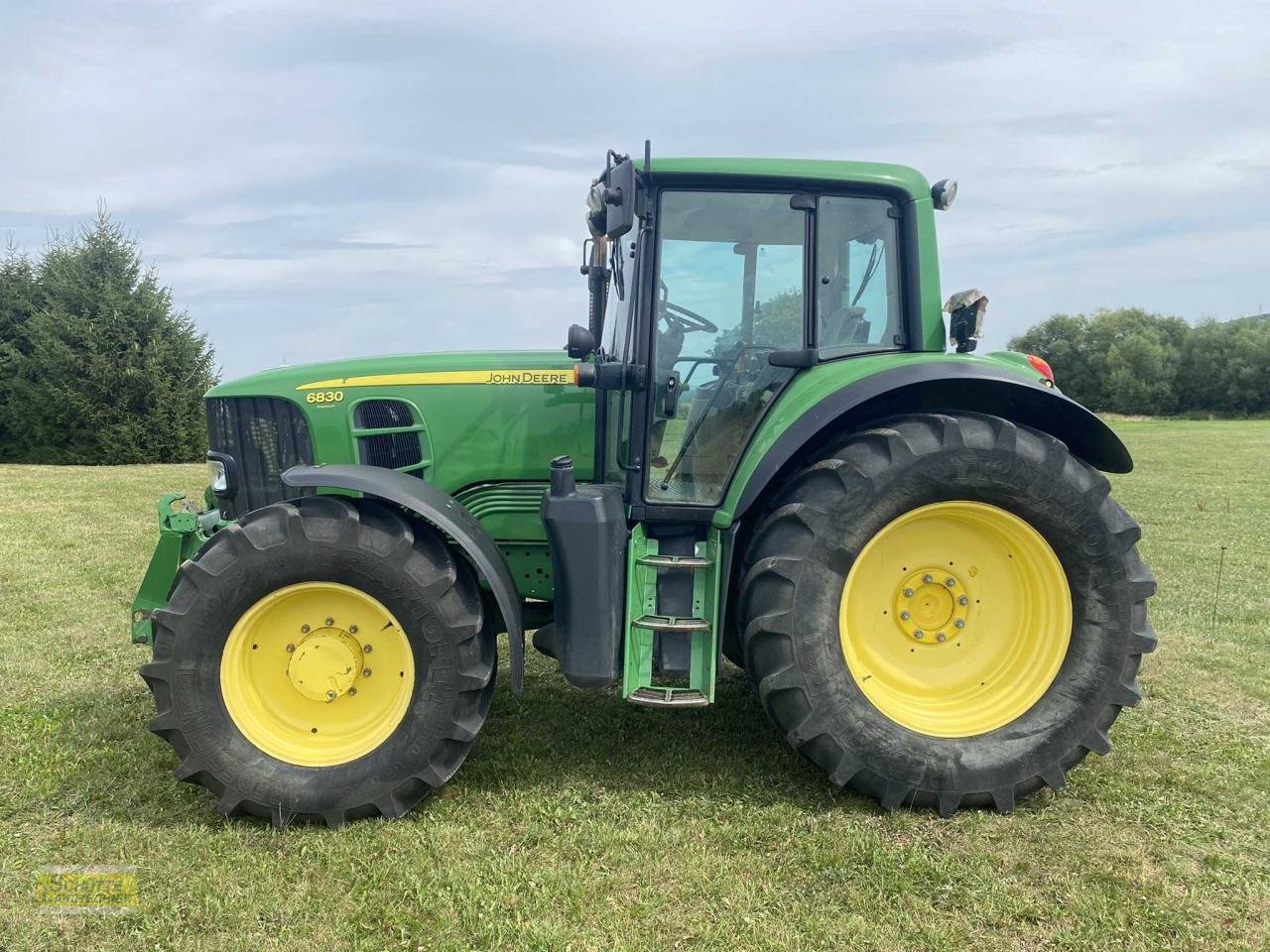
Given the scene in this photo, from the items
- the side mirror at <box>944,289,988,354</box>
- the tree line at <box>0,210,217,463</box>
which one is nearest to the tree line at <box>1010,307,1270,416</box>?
the tree line at <box>0,210,217,463</box>

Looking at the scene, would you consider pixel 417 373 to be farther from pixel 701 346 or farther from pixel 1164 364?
pixel 1164 364

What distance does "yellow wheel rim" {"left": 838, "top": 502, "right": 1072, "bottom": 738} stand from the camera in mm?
3646

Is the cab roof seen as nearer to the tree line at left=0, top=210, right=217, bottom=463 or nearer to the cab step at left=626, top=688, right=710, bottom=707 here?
the cab step at left=626, top=688, right=710, bottom=707

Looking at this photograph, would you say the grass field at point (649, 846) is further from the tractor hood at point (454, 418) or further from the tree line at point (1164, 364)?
the tree line at point (1164, 364)

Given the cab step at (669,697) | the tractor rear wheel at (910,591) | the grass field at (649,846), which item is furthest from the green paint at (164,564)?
the tractor rear wheel at (910,591)

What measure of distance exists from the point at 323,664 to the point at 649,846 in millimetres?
1399

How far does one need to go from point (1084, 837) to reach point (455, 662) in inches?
92.8

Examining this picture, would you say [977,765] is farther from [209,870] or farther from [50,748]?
[50,748]

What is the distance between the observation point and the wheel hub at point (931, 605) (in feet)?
12.1

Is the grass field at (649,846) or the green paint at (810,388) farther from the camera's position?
the green paint at (810,388)

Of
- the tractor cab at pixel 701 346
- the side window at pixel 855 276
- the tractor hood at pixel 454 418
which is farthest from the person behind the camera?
the tractor hood at pixel 454 418

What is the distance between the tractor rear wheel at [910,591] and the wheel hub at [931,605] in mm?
151

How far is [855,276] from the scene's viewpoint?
12.4 ft

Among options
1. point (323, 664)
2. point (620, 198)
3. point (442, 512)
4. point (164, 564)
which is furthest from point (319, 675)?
point (620, 198)
